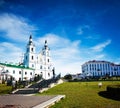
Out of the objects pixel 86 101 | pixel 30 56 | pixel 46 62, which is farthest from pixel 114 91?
pixel 46 62

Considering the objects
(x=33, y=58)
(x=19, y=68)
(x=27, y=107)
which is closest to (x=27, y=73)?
(x=19, y=68)

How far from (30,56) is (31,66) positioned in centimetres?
452

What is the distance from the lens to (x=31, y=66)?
79.0 metres

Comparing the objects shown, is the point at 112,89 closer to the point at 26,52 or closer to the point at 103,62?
the point at 26,52

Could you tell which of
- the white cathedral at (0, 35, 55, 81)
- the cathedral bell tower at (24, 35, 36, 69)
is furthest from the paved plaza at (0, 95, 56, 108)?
the cathedral bell tower at (24, 35, 36, 69)

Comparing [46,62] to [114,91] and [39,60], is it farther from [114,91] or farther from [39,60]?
[114,91]

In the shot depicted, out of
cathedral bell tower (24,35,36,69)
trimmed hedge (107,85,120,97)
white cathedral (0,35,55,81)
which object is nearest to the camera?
trimmed hedge (107,85,120,97)

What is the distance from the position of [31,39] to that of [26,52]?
6470mm

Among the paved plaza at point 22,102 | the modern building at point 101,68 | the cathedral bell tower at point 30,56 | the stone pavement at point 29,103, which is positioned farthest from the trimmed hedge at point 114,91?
the modern building at point 101,68

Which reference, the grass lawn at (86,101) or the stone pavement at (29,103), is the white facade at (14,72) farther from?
the stone pavement at (29,103)

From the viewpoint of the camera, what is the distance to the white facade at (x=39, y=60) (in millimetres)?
79000

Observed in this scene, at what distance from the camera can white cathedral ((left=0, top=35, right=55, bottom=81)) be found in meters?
60.6

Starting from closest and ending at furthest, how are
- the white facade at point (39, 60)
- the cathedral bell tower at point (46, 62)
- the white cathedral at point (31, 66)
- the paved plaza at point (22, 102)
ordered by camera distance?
the paved plaza at point (22, 102) → the white cathedral at point (31, 66) → the white facade at point (39, 60) → the cathedral bell tower at point (46, 62)

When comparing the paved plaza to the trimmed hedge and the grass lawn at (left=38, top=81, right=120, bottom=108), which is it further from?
the trimmed hedge
